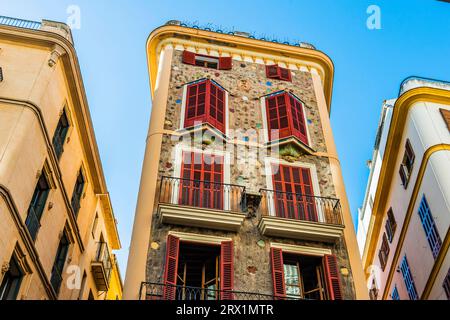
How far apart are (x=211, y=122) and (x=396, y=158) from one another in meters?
10.0

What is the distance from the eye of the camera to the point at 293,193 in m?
16.5

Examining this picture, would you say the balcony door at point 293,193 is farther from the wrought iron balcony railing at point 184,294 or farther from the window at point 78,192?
the window at point 78,192

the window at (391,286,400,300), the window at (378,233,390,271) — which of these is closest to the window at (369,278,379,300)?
the window at (378,233,390,271)

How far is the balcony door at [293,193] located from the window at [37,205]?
7.73m

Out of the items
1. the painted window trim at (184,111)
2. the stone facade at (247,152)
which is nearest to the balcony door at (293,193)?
the stone facade at (247,152)

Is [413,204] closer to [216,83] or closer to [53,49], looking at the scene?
[216,83]

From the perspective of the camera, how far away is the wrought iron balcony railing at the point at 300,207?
1600 cm

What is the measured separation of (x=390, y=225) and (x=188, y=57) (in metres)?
12.2

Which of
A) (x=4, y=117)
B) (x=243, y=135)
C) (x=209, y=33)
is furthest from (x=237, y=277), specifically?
(x=209, y=33)

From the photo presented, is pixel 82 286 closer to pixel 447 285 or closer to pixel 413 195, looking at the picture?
pixel 413 195

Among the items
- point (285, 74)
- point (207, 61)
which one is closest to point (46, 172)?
point (207, 61)

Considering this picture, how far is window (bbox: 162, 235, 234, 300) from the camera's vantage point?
1347 centimetres

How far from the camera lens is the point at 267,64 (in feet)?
74.8

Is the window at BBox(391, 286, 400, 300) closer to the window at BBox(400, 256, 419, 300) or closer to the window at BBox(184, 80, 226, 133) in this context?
the window at BBox(400, 256, 419, 300)
